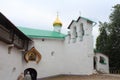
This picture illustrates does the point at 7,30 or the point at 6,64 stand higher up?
the point at 7,30

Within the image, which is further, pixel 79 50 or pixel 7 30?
pixel 79 50

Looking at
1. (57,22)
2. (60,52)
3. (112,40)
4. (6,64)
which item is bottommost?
(6,64)

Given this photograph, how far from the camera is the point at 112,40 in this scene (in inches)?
1120

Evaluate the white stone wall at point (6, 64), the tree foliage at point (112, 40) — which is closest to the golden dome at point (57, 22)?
the tree foliage at point (112, 40)

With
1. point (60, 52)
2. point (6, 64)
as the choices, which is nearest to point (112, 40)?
point (60, 52)

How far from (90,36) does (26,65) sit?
6645 millimetres

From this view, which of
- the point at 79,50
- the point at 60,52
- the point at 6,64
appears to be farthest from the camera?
the point at 60,52

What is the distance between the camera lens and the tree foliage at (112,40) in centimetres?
2794

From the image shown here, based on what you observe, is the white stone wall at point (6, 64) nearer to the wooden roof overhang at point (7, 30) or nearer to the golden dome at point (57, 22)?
the wooden roof overhang at point (7, 30)

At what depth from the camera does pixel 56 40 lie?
2334cm

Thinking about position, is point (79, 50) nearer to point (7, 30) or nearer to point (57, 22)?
point (57, 22)

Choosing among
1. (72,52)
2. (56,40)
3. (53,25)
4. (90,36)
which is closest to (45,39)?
(56,40)

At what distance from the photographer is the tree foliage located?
1100 inches

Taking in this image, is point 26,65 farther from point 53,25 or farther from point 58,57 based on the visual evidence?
point 53,25
